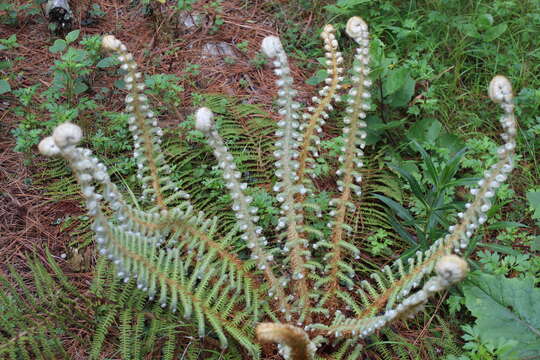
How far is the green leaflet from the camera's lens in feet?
7.07

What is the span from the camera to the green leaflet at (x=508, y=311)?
7.07ft

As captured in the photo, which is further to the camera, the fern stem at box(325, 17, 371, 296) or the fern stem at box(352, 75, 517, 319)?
the fern stem at box(325, 17, 371, 296)

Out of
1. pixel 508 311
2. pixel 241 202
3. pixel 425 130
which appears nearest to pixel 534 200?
pixel 508 311

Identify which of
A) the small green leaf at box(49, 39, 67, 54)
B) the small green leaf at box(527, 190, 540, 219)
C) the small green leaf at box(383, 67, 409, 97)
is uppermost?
the small green leaf at box(383, 67, 409, 97)

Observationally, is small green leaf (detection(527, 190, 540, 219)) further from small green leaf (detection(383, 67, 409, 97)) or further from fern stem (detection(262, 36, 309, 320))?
fern stem (detection(262, 36, 309, 320))

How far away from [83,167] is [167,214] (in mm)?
485

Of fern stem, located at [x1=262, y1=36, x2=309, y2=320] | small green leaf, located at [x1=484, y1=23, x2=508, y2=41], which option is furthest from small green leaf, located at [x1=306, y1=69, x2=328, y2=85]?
small green leaf, located at [x1=484, y1=23, x2=508, y2=41]

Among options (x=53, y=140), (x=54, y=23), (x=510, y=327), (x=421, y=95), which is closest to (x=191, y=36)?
(x=54, y=23)

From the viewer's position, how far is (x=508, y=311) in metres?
2.26

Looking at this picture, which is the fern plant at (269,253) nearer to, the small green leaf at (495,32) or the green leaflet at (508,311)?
the green leaflet at (508,311)

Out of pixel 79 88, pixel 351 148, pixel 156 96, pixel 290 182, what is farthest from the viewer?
pixel 156 96

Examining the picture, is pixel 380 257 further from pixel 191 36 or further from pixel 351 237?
pixel 191 36

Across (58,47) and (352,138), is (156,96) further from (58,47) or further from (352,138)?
(352,138)

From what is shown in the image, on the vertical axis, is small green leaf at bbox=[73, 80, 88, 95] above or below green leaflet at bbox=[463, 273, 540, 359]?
above
